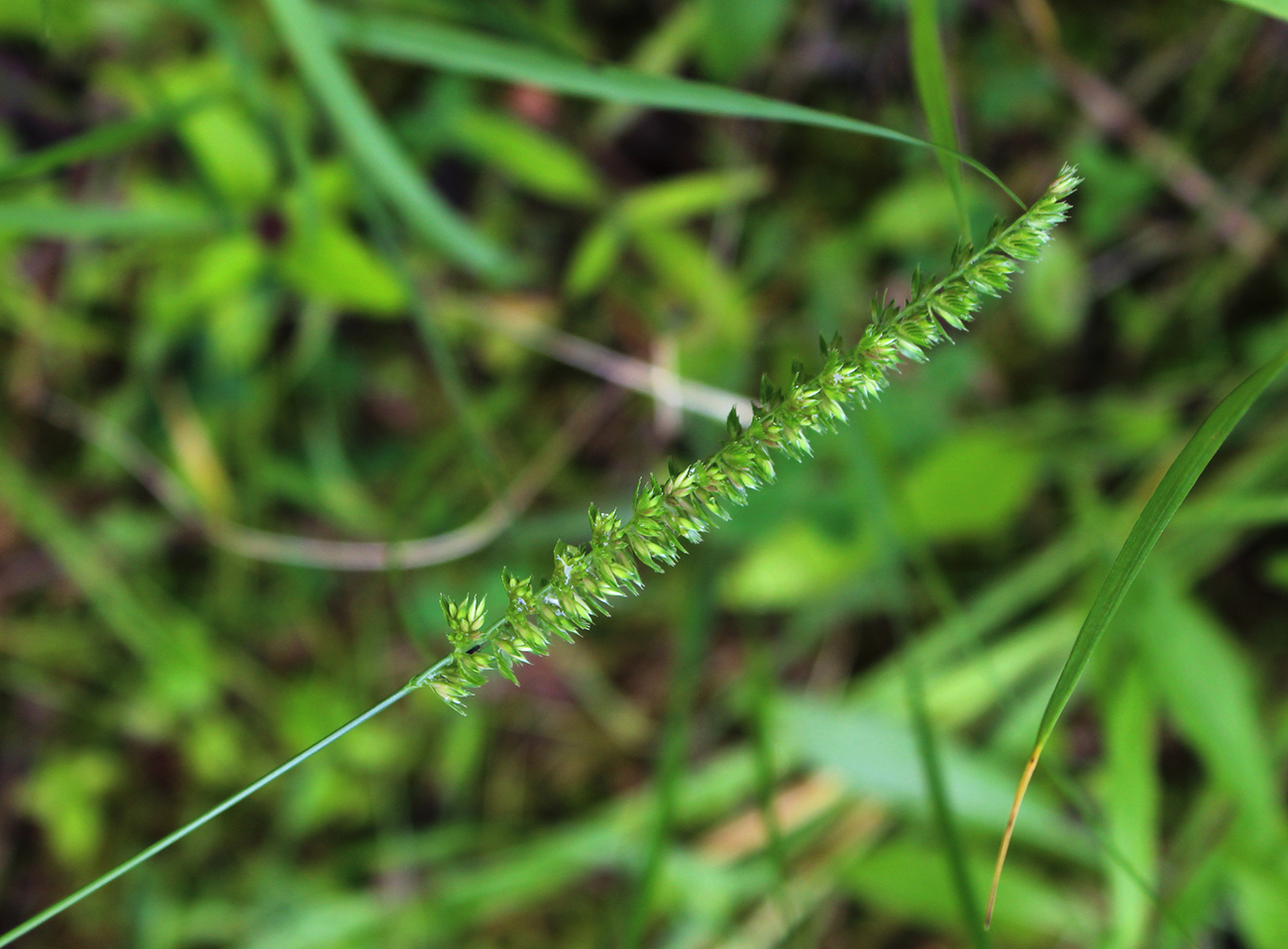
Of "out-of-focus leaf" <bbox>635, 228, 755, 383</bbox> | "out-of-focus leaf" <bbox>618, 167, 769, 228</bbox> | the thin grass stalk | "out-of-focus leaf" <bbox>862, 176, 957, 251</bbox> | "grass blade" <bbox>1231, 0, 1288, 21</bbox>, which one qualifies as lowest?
the thin grass stalk

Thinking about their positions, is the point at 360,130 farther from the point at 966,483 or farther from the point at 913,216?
the point at 966,483

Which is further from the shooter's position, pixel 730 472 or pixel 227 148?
pixel 227 148

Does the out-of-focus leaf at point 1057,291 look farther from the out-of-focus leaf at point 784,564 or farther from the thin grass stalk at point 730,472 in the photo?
the thin grass stalk at point 730,472

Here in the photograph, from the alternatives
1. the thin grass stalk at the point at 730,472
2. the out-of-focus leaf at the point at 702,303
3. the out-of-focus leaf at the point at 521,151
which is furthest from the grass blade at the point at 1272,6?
the out-of-focus leaf at the point at 521,151

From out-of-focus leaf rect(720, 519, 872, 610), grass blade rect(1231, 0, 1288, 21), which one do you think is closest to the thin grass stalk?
grass blade rect(1231, 0, 1288, 21)

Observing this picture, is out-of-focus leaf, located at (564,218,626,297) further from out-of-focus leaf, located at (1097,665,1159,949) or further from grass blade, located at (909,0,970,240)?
out-of-focus leaf, located at (1097,665,1159,949)

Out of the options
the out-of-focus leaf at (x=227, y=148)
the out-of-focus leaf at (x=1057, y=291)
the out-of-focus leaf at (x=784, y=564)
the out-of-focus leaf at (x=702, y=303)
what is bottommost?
the out-of-focus leaf at (x=784, y=564)

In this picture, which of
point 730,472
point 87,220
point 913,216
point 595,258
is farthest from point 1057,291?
point 87,220
